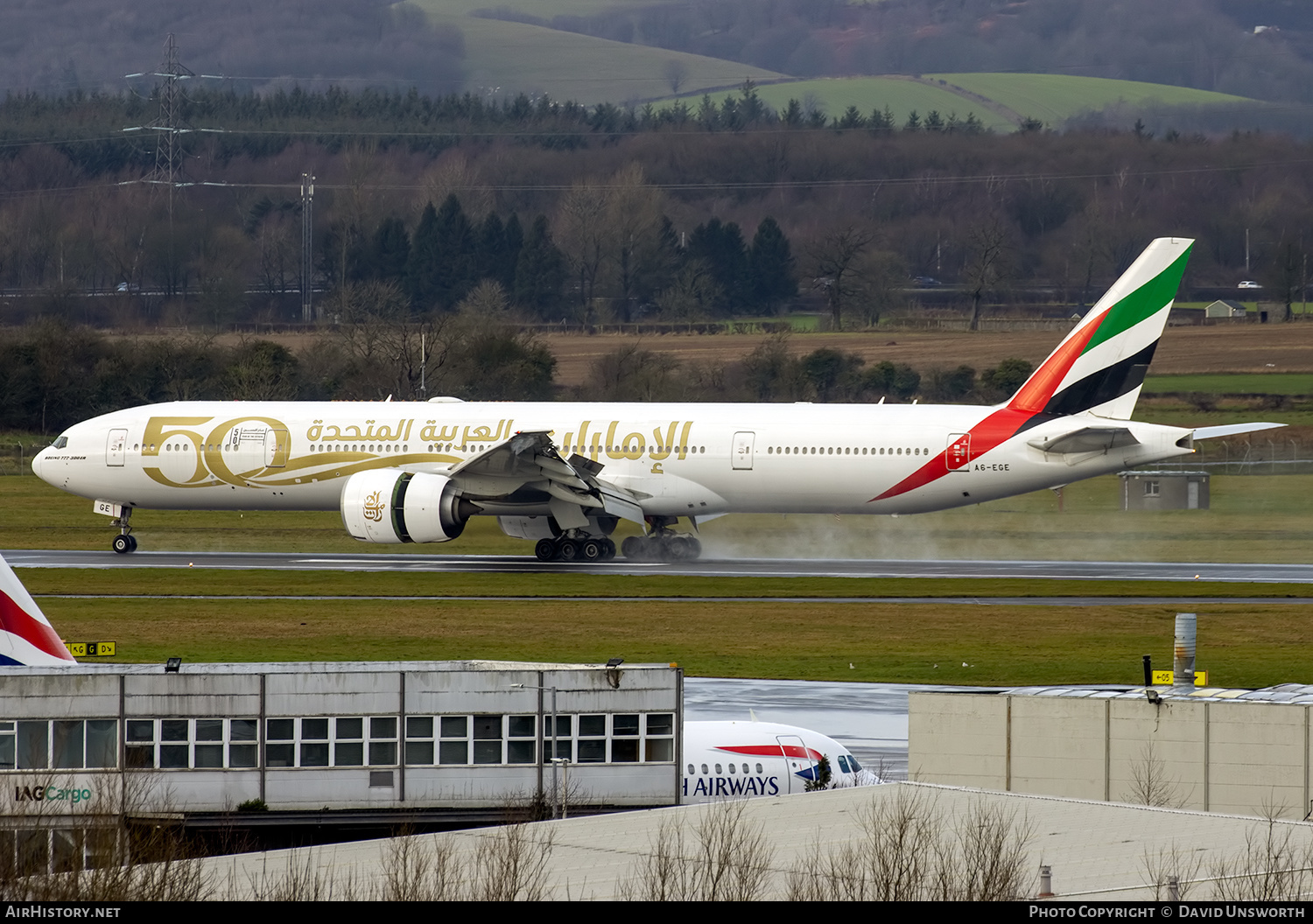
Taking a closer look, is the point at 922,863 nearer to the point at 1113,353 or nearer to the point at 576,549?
the point at 576,549

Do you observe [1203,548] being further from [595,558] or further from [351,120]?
[351,120]

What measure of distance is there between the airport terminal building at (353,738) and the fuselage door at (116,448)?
115 ft

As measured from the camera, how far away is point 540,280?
13600cm

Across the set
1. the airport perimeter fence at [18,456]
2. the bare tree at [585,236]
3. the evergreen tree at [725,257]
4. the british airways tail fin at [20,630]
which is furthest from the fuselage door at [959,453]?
the evergreen tree at [725,257]

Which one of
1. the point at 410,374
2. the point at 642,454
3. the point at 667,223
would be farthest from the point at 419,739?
the point at 667,223

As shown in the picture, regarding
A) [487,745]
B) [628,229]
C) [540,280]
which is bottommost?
[487,745]

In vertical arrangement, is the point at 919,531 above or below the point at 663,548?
below

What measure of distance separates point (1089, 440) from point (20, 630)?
113 feet

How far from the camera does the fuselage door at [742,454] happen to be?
52.5 meters

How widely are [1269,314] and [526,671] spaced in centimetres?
10107

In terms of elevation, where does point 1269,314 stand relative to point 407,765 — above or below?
above

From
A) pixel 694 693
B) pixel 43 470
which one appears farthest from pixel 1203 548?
pixel 43 470

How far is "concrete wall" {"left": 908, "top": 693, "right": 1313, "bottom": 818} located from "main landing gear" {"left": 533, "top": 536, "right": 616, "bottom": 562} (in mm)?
29446
